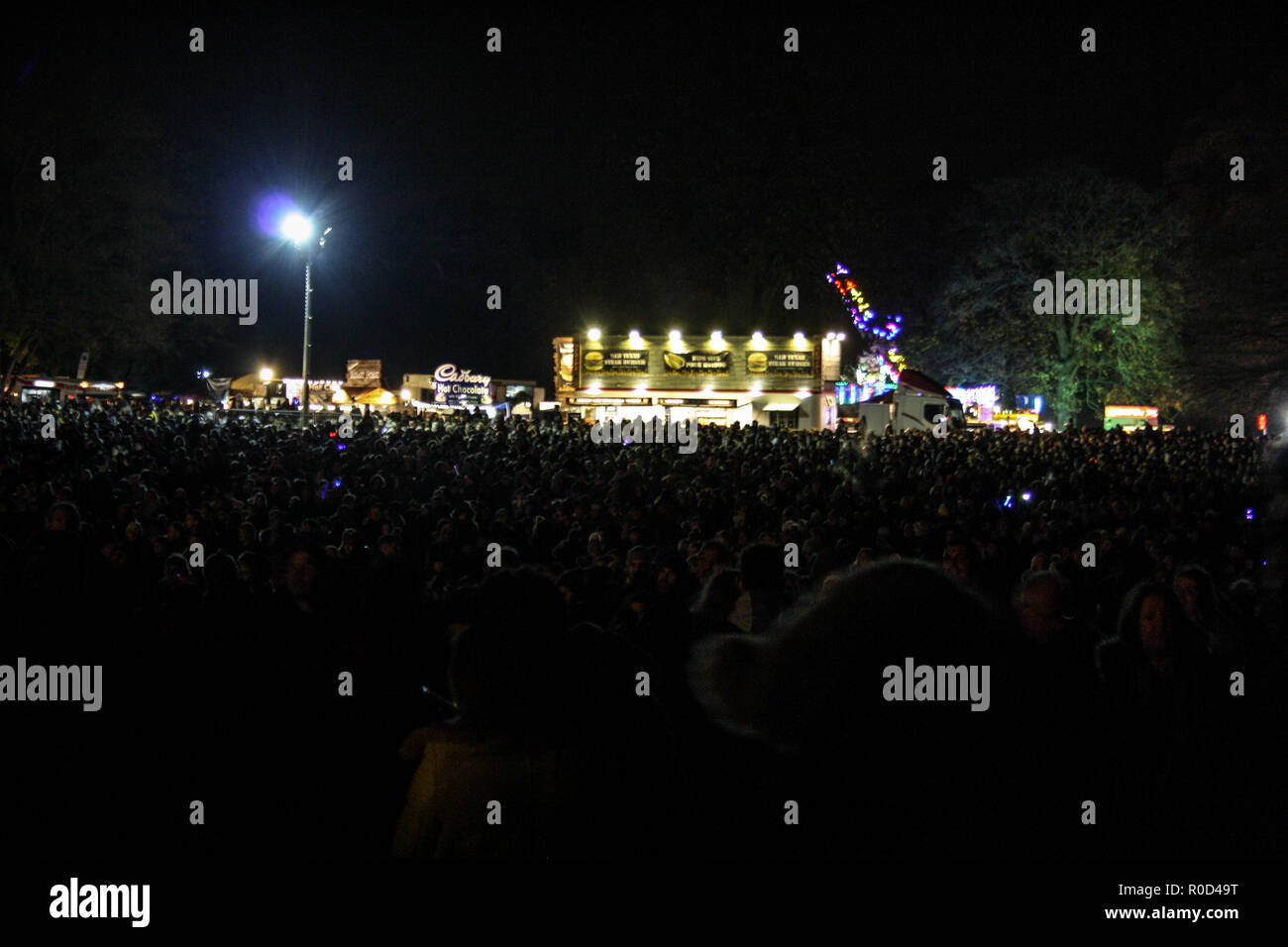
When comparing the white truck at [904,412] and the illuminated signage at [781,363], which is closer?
the white truck at [904,412]

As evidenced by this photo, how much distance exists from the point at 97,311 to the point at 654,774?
143 feet

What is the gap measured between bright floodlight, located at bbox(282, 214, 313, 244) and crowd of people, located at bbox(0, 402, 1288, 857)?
36.2ft

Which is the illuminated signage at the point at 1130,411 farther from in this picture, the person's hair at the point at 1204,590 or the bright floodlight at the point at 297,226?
the person's hair at the point at 1204,590

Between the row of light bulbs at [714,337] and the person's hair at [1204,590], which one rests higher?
the row of light bulbs at [714,337]
